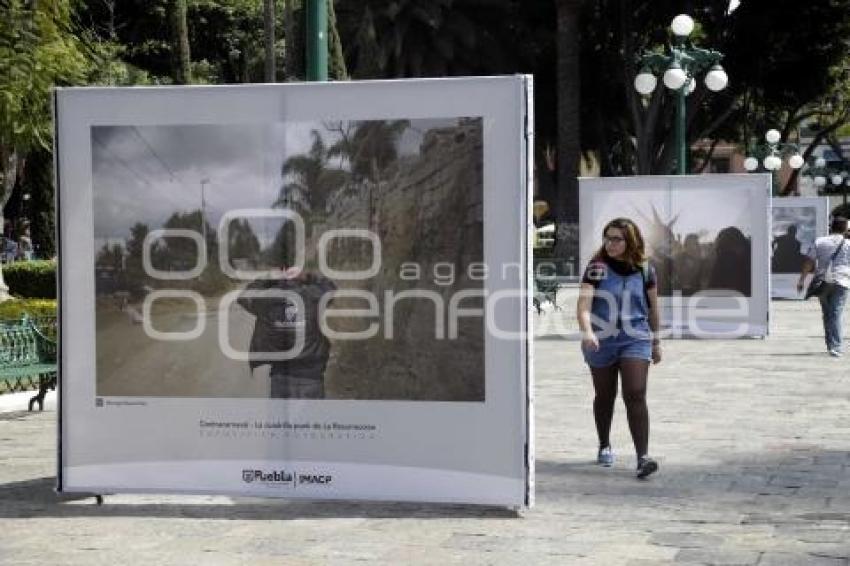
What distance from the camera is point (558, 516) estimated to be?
7.11m

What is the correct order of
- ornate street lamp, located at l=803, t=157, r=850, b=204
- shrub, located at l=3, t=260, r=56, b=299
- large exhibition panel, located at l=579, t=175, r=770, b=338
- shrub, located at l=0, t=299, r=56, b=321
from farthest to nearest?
ornate street lamp, located at l=803, t=157, r=850, b=204
shrub, located at l=3, t=260, r=56, b=299
large exhibition panel, located at l=579, t=175, r=770, b=338
shrub, located at l=0, t=299, r=56, b=321

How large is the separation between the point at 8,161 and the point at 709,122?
95.8ft

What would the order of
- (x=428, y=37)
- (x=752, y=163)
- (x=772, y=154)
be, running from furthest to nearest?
(x=752, y=163)
(x=772, y=154)
(x=428, y=37)

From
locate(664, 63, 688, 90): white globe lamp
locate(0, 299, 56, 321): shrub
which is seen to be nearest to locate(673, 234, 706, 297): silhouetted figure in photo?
locate(664, 63, 688, 90): white globe lamp

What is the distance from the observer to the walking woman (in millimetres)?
8328

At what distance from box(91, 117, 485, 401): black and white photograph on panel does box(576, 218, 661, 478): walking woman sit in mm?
1567

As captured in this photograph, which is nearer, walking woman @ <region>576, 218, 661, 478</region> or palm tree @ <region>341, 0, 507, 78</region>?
walking woman @ <region>576, 218, 661, 478</region>

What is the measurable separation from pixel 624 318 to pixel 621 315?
0.09ft

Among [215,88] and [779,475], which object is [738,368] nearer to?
[779,475]

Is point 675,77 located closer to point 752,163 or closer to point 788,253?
point 788,253

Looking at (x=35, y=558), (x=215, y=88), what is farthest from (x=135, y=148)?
(x=35, y=558)

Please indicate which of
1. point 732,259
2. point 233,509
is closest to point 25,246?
point 732,259

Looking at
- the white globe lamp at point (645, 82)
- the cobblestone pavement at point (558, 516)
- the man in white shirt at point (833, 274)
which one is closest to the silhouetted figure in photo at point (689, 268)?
the man in white shirt at point (833, 274)

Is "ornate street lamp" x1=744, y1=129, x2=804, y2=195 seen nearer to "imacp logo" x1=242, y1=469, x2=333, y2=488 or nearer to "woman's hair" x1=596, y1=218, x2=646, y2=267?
"woman's hair" x1=596, y1=218, x2=646, y2=267
